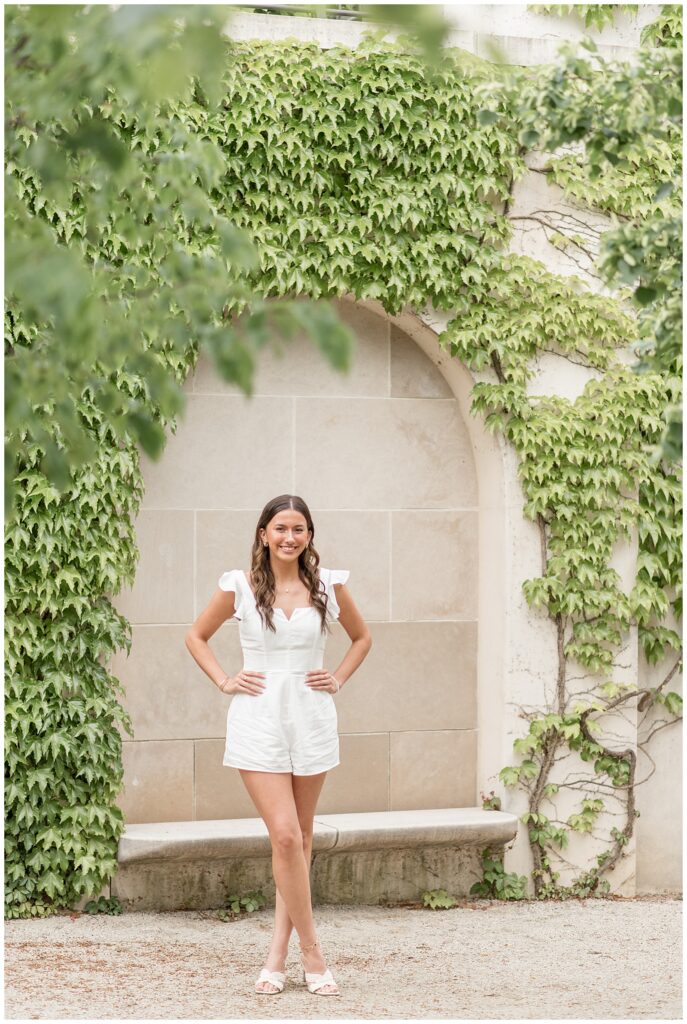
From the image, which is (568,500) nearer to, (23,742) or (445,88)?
(445,88)

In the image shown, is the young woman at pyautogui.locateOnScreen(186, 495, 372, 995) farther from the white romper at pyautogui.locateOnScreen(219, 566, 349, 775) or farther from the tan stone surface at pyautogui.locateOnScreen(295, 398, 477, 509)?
the tan stone surface at pyautogui.locateOnScreen(295, 398, 477, 509)

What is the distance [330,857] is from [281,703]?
186 cm

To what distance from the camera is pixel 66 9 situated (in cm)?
193

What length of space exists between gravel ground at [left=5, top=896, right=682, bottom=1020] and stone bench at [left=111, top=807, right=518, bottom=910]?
12 centimetres

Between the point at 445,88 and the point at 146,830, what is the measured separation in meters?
4.06

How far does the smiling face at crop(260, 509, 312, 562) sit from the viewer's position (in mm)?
4824

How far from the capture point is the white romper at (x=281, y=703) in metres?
4.74

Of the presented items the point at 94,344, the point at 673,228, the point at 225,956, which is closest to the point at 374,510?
the point at 225,956

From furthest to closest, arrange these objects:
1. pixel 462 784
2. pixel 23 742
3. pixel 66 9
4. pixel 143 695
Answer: pixel 462 784 → pixel 143 695 → pixel 23 742 → pixel 66 9

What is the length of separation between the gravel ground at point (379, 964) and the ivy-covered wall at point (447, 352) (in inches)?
15.7

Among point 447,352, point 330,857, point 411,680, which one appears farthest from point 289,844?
point 447,352

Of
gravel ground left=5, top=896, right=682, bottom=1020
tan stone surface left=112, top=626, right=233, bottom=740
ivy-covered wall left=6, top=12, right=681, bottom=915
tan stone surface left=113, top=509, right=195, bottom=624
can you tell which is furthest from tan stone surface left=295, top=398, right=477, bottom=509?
gravel ground left=5, top=896, right=682, bottom=1020

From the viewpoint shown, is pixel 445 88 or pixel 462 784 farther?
pixel 462 784

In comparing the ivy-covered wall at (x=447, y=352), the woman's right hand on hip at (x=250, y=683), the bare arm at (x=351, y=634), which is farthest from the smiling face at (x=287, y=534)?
the ivy-covered wall at (x=447, y=352)
